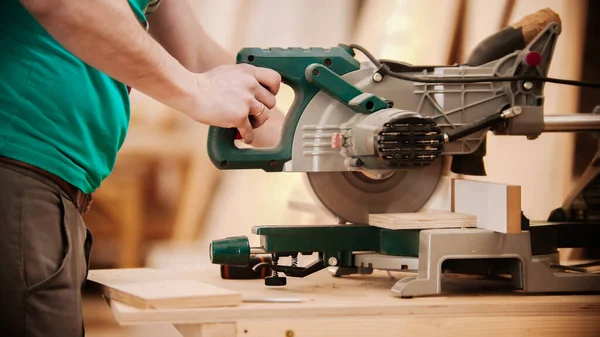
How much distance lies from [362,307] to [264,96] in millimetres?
448

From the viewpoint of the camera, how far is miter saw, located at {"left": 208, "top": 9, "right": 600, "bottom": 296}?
1.47 m

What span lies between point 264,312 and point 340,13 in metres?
1.12

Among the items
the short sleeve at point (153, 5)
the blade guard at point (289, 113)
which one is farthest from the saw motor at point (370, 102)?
the short sleeve at point (153, 5)

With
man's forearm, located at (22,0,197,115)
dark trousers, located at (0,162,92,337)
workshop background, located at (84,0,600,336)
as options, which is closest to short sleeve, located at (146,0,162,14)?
workshop background, located at (84,0,600,336)

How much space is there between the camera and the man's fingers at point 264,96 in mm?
1477

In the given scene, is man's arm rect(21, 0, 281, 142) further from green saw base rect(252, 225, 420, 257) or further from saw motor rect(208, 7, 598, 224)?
green saw base rect(252, 225, 420, 257)

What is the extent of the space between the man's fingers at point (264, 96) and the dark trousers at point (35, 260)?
403 millimetres

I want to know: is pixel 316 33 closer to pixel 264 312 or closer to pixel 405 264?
pixel 405 264

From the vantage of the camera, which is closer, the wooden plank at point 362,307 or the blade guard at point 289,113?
the wooden plank at point 362,307

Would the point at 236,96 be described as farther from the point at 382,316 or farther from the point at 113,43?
the point at 382,316

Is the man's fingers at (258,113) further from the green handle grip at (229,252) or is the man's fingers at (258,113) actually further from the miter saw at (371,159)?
the green handle grip at (229,252)

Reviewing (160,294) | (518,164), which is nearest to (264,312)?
(160,294)

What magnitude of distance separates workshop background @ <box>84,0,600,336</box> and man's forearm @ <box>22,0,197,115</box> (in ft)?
2.38

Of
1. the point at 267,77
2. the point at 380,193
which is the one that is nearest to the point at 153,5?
the point at 267,77
